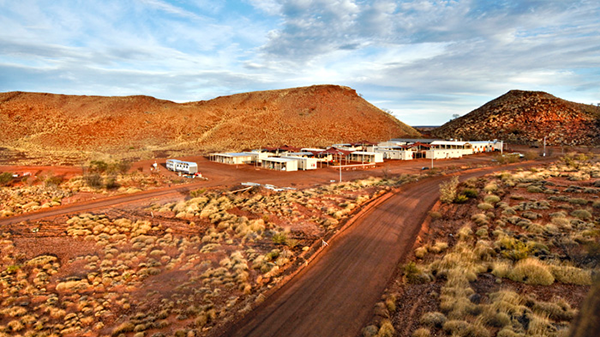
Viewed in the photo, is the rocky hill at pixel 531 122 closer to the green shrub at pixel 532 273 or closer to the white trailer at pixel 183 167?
the white trailer at pixel 183 167

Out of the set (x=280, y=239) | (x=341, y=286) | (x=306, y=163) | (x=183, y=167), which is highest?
(x=306, y=163)

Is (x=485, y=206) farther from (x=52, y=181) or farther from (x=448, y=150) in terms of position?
(x=52, y=181)

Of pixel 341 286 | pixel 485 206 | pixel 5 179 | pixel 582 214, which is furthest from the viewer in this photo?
pixel 5 179

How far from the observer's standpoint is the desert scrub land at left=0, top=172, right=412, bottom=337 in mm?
13125

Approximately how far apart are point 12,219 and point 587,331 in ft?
120

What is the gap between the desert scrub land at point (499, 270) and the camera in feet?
35.4

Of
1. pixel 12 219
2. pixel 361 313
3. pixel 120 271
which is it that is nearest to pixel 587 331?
pixel 361 313

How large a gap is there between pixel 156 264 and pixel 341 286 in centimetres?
1086

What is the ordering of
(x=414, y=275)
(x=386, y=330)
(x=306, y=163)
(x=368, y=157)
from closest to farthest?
1. (x=386, y=330)
2. (x=414, y=275)
3. (x=306, y=163)
4. (x=368, y=157)

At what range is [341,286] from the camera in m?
14.6

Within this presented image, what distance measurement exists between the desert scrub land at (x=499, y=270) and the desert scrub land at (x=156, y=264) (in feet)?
20.2

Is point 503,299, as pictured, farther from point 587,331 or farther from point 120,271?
point 120,271

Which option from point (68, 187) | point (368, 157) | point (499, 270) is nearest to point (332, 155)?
point (368, 157)

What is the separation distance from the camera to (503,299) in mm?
11570
